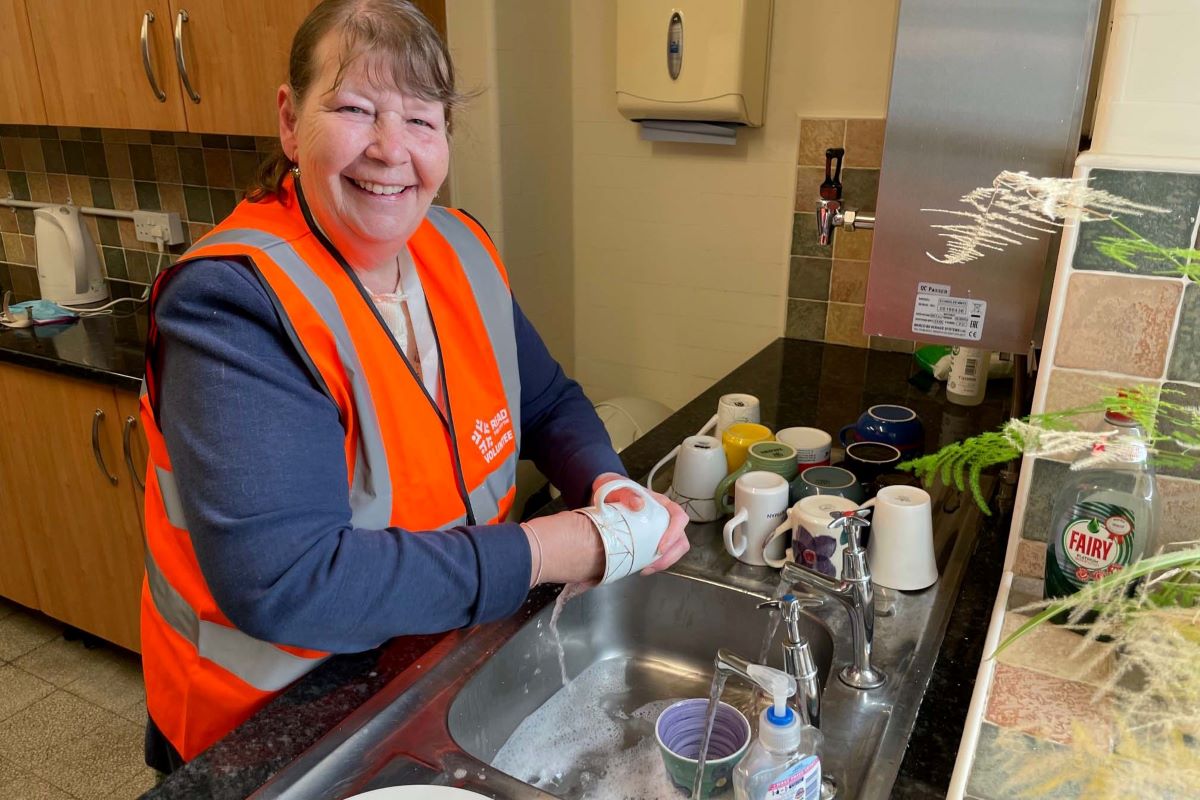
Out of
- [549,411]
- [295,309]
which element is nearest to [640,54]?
[549,411]

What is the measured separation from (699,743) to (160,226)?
7.56 feet

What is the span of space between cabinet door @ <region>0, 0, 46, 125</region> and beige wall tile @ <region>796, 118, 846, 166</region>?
185 centimetres

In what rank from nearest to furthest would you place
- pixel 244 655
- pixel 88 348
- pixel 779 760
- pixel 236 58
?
pixel 779 760, pixel 244 655, pixel 236 58, pixel 88 348

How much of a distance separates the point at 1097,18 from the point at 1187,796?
81cm

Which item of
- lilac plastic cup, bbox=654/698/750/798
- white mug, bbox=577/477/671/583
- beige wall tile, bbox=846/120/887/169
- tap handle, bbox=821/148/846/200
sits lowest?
lilac plastic cup, bbox=654/698/750/798

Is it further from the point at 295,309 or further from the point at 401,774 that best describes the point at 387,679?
the point at 295,309

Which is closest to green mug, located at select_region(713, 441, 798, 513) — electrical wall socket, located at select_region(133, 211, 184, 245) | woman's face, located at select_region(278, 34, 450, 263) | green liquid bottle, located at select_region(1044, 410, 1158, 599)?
green liquid bottle, located at select_region(1044, 410, 1158, 599)

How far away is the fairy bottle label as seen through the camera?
0.87 meters

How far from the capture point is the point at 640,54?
2025 millimetres

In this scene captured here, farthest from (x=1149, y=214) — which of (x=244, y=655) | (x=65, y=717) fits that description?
(x=65, y=717)

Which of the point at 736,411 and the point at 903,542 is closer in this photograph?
the point at 903,542

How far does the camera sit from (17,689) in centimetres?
235

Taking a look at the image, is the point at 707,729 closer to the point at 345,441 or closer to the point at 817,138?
the point at 345,441

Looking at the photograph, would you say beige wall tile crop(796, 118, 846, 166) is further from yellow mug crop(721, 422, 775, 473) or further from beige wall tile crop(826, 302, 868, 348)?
yellow mug crop(721, 422, 775, 473)
